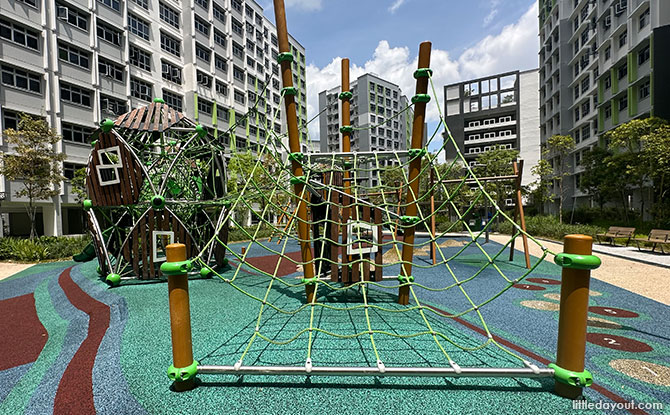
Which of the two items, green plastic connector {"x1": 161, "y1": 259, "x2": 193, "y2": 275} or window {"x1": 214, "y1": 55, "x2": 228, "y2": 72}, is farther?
window {"x1": 214, "y1": 55, "x2": 228, "y2": 72}

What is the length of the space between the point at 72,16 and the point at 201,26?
1218cm

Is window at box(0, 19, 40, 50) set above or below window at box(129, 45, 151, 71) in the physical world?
below

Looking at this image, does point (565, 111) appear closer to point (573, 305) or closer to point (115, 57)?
point (573, 305)

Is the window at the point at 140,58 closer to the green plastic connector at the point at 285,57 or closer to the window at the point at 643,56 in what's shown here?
the green plastic connector at the point at 285,57

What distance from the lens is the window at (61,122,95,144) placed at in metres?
18.0

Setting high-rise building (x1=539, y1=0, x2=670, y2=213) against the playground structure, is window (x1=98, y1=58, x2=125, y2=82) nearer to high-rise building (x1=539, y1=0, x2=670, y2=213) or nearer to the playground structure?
the playground structure

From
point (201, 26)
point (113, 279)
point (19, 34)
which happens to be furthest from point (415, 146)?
point (201, 26)

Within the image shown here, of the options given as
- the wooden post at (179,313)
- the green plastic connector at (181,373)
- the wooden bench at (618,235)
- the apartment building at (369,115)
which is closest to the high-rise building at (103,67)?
the wooden post at (179,313)

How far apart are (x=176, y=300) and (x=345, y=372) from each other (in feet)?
4.38

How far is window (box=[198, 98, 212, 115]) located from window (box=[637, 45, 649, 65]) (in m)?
35.4

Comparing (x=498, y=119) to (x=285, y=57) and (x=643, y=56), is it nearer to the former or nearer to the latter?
(x=643, y=56)

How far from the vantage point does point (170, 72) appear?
2575 cm

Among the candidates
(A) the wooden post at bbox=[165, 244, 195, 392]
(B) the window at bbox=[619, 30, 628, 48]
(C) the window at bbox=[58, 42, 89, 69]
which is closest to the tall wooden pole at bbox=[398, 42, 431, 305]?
(A) the wooden post at bbox=[165, 244, 195, 392]

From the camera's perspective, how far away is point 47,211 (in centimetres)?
1753
